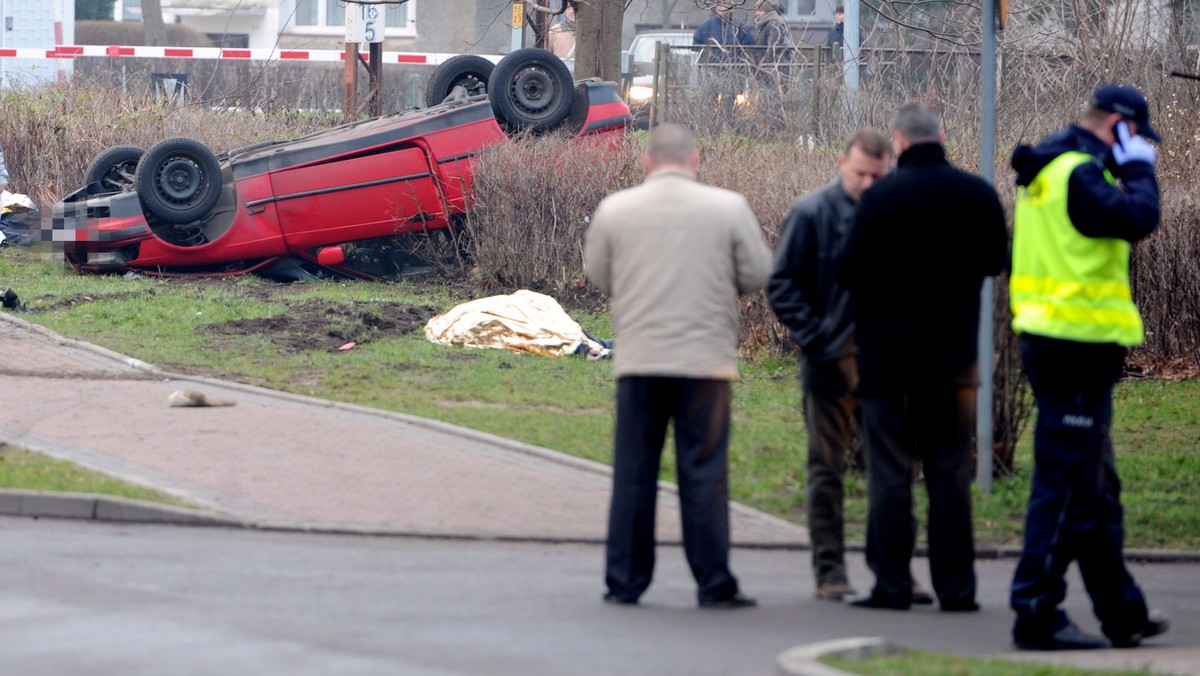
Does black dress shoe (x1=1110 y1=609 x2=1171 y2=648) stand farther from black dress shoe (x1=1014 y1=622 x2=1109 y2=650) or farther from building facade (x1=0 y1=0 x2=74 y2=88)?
building facade (x1=0 y1=0 x2=74 y2=88)

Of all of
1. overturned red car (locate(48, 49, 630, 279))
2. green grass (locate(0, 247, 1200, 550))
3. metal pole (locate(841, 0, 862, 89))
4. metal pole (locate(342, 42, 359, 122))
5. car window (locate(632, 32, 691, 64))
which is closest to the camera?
green grass (locate(0, 247, 1200, 550))

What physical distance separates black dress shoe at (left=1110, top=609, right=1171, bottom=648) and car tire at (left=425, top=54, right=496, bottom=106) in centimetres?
1311

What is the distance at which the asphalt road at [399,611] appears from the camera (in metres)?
5.54

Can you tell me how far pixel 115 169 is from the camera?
671 inches

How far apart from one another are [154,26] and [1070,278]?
45625 mm

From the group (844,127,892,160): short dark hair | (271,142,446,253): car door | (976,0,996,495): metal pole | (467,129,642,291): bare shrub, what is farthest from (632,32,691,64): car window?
(844,127,892,160): short dark hair

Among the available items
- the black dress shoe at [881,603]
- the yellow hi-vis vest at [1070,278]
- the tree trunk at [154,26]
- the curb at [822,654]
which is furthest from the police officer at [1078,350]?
the tree trunk at [154,26]

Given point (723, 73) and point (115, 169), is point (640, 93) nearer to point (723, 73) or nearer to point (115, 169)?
point (723, 73)

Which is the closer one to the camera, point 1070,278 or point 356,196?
point 1070,278

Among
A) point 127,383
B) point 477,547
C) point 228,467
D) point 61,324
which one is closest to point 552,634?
point 477,547

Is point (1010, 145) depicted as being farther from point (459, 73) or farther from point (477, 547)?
point (477, 547)

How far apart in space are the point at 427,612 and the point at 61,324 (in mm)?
8710

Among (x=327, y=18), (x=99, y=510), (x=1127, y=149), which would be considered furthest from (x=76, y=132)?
(x=327, y=18)

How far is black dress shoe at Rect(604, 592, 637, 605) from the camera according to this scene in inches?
254
